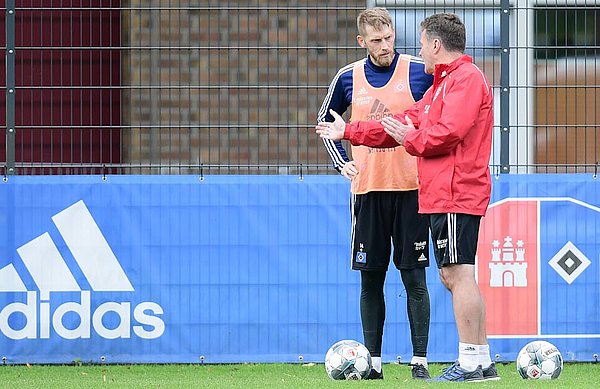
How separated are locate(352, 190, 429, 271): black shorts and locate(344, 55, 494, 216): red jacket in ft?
1.62

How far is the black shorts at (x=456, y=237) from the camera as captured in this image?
6.26 metres

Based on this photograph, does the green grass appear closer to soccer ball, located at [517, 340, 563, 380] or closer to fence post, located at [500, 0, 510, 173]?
soccer ball, located at [517, 340, 563, 380]

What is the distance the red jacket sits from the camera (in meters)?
6.18

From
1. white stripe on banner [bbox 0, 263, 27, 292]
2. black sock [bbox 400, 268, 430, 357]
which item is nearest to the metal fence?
white stripe on banner [bbox 0, 263, 27, 292]

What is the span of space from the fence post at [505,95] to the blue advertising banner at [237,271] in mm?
234

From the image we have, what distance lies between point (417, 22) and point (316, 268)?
74.9 inches

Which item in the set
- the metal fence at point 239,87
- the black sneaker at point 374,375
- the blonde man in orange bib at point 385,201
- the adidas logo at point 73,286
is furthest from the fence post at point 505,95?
the adidas logo at point 73,286

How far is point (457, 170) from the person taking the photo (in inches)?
246

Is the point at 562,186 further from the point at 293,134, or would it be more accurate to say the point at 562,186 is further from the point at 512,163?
the point at 293,134

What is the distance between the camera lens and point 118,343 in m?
8.58

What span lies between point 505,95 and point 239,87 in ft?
5.87

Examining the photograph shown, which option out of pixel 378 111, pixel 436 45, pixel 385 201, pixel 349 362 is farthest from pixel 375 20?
pixel 349 362

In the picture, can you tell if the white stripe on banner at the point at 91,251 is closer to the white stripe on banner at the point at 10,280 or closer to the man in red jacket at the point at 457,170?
the white stripe on banner at the point at 10,280

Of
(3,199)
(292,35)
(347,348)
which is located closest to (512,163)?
(292,35)
